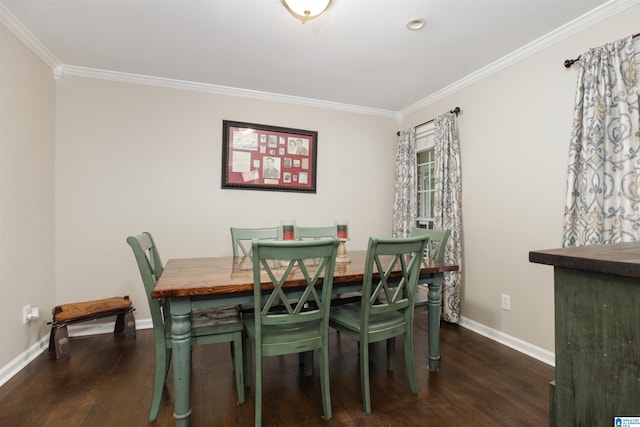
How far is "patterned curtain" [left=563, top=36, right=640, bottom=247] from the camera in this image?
→ 6.09ft

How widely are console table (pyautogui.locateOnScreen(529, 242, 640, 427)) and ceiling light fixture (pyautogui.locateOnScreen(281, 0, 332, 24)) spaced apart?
1.86 metres

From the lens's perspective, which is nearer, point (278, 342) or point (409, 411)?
point (278, 342)

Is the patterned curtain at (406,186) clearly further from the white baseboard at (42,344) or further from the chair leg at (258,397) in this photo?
the white baseboard at (42,344)

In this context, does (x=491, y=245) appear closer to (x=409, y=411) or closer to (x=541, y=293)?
(x=541, y=293)

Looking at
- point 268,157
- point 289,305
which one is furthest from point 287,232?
point 268,157

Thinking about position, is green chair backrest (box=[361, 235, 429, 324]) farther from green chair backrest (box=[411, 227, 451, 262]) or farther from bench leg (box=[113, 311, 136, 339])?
bench leg (box=[113, 311, 136, 339])

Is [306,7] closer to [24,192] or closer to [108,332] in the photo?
[24,192]

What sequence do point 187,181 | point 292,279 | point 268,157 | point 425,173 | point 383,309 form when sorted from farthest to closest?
point 425,173 → point 268,157 → point 187,181 → point 383,309 → point 292,279

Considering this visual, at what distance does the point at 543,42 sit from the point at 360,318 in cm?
251

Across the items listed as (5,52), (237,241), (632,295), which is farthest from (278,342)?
(5,52)

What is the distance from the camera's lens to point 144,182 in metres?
3.06

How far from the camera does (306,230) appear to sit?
277 cm

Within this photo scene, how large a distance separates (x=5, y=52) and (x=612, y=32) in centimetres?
406

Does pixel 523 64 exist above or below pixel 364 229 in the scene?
above
